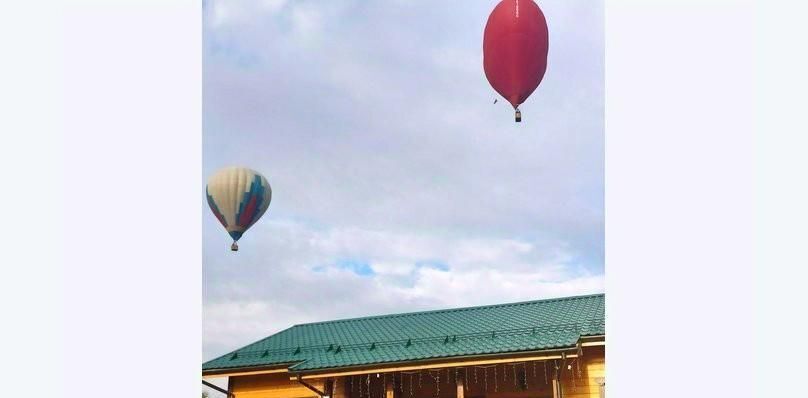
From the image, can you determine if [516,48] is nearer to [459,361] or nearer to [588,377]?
[459,361]

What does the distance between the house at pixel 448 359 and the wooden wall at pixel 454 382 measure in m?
0.01

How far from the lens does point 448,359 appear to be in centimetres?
877

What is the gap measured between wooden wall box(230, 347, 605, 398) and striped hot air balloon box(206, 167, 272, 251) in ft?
7.14

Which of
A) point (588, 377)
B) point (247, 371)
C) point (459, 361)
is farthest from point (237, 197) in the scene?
point (588, 377)

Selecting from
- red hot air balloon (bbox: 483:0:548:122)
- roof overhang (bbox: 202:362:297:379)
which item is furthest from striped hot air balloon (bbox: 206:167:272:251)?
red hot air balloon (bbox: 483:0:548:122)

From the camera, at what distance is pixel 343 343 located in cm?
1047

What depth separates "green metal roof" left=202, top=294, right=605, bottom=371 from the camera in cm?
885

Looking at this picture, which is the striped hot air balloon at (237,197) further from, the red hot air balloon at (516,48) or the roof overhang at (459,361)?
the red hot air balloon at (516,48)

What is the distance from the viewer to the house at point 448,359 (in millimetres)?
8711

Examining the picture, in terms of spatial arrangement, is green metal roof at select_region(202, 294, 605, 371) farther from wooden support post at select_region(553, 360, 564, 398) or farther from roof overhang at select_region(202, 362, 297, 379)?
wooden support post at select_region(553, 360, 564, 398)

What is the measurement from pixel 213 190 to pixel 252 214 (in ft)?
2.24

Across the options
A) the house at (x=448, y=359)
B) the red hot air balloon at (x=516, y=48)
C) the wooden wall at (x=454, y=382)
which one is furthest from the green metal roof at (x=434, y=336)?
the red hot air balloon at (x=516, y=48)

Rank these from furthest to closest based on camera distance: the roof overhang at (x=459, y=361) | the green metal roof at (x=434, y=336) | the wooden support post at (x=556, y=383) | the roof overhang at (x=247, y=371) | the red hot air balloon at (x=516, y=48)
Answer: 1. the roof overhang at (x=247, y=371)
2. the green metal roof at (x=434, y=336)
3. the wooden support post at (x=556, y=383)
4. the roof overhang at (x=459, y=361)
5. the red hot air balloon at (x=516, y=48)

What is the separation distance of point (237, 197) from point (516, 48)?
19.1 ft
